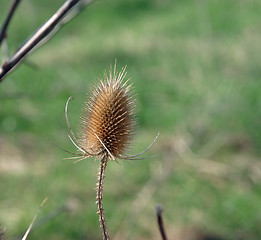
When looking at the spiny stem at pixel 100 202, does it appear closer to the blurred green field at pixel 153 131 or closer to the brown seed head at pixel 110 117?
the brown seed head at pixel 110 117

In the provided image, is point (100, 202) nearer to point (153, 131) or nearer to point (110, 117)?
point (110, 117)

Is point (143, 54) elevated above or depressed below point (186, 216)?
above

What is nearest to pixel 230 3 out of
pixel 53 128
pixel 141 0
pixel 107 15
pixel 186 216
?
pixel 141 0

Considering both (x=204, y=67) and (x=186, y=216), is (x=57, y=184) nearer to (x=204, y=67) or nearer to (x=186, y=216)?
(x=186, y=216)

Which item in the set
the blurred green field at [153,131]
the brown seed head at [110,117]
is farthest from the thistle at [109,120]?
the blurred green field at [153,131]

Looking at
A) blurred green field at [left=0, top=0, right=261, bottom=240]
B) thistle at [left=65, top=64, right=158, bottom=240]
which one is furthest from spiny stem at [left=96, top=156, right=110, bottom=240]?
blurred green field at [left=0, top=0, right=261, bottom=240]

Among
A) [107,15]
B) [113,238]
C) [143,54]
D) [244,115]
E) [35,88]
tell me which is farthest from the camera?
[107,15]

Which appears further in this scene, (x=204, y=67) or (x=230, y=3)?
(x=230, y=3)
